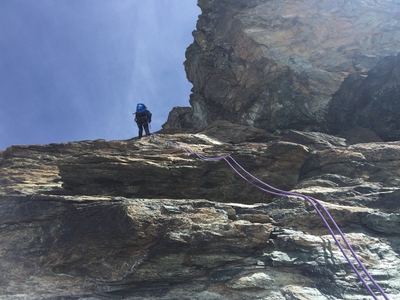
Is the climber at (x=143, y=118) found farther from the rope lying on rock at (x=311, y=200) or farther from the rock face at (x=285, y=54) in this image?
the rock face at (x=285, y=54)

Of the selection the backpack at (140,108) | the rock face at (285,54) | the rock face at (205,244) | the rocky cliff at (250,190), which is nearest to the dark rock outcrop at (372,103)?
the rocky cliff at (250,190)

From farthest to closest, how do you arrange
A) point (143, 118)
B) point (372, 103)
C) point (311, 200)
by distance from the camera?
1. point (143, 118)
2. point (372, 103)
3. point (311, 200)

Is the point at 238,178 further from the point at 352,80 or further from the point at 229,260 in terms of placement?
the point at 352,80

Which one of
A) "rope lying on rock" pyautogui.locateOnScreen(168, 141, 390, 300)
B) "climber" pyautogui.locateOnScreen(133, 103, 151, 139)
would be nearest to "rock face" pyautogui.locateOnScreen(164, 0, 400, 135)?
"climber" pyautogui.locateOnScreen(133, 103, 151, 139)

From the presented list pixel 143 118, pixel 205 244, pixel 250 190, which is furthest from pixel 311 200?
pixel 143 118

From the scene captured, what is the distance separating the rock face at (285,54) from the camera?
18.8 meters

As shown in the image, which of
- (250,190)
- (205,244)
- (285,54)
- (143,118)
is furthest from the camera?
(285,54)

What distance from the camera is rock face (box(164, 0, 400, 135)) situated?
18.8m

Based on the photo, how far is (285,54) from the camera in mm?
20609

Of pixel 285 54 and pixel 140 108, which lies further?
pixel 285 54

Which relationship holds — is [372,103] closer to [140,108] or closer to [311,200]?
[311,200]

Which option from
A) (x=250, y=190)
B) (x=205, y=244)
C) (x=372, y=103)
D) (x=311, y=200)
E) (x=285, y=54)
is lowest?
(x=205, y=244)

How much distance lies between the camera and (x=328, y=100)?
58.8 ft

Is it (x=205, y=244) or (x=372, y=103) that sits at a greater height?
(x=372, y=103)
